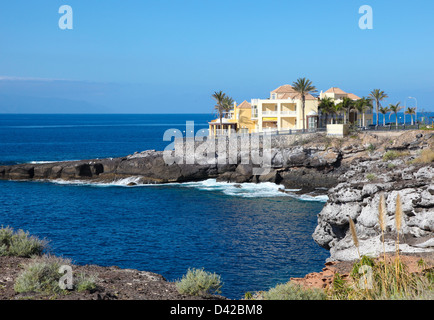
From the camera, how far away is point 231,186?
5319cm

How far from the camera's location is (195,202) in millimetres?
45188

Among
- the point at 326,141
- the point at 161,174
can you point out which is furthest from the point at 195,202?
the point at 326,141

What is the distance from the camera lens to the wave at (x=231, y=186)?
4719 centimetres

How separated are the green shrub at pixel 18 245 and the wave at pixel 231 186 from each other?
3198 centimetres

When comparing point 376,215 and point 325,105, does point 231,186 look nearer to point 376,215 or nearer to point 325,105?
point 325,105

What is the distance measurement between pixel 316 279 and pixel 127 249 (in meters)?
18.2

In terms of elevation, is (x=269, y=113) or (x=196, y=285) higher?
(x=269, y=113)

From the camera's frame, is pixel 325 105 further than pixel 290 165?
Yes

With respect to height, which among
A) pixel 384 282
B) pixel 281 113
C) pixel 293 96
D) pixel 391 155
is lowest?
pixel 384 282

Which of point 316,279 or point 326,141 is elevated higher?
→ point 326,141

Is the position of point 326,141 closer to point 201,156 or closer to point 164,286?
point 201,156

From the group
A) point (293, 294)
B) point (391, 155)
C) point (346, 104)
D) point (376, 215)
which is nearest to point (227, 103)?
point (346, 104)

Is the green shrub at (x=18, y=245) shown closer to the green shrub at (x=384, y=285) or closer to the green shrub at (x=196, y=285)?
the green shrub at (x=196, y=285)

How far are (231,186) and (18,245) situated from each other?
38.1 meters
